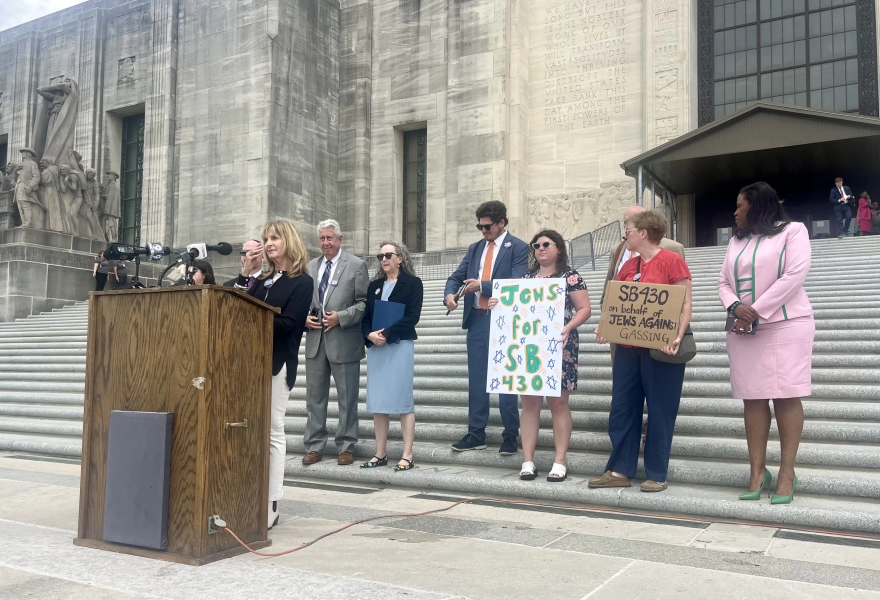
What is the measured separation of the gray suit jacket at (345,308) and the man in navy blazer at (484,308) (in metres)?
0.88

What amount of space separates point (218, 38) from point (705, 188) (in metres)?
16.5

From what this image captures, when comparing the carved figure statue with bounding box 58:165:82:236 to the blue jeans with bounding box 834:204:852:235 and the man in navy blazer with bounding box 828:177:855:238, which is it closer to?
the man in navy blazer with bounding box 828:177:855:238

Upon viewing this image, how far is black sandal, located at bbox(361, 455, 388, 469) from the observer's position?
6363mm

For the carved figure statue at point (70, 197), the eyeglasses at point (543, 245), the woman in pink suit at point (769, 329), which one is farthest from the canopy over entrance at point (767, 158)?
the woman in pink suit at point (769, 329)


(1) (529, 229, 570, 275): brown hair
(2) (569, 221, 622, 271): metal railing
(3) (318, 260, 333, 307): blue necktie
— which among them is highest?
(2) (569, 221, 622, 271): metal railing

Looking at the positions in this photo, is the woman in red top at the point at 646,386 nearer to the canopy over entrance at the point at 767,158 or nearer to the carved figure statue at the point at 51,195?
the canopy over entrance at the point at 767,158

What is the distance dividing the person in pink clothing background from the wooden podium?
1816cm

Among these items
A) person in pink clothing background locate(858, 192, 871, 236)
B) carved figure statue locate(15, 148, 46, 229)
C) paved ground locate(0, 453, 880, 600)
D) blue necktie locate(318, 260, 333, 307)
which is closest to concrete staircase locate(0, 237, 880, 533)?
paved ground locate(0, 453, 880, 600)

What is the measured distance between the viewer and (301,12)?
83.7ft

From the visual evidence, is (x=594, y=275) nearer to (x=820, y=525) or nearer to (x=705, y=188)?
(x=705, y=188)

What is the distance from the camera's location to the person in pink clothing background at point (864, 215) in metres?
18.5

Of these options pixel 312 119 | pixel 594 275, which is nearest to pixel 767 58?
pixel 594 275

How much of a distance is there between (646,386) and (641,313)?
52 centimetres

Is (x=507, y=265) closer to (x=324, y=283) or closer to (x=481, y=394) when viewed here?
(x=481, y=394)
